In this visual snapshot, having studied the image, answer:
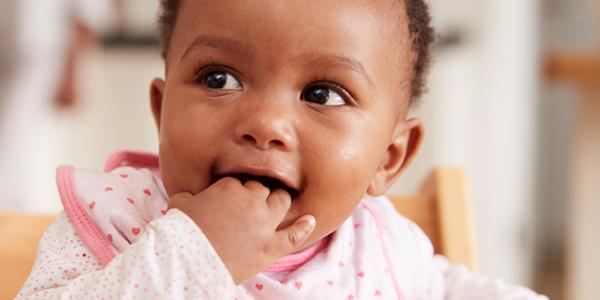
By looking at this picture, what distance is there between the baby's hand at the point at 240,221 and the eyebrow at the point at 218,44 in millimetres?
108

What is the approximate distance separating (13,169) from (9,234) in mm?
1227

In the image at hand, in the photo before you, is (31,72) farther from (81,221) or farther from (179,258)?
(179,258)

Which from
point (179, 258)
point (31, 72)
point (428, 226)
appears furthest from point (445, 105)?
point (179, 258)

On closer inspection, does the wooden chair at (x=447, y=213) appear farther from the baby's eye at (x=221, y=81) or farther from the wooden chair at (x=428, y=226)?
the baby's eye at (x=221, y=81)

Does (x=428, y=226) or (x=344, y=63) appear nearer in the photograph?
(x=344, y=63)

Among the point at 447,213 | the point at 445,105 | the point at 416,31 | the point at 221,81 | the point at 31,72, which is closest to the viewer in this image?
the point at 221,81

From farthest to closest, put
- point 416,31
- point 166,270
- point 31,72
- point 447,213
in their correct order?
point 31,72, point 447,213, point 416,31, point 166,270

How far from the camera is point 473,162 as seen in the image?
2490 mm

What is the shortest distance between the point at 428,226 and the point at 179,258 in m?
0.46

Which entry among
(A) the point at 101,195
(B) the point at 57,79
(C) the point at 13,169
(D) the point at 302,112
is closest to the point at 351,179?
(D) the point at 302,112

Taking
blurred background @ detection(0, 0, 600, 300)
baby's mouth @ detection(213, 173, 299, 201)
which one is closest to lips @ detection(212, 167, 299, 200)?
baby's mouth @ detection(213, 173, 299, 201)

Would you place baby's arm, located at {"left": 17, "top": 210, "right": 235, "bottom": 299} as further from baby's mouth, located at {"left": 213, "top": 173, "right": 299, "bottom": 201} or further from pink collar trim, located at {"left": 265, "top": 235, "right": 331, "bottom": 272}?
pink collar trim, located at {"left": 265, "top": 235, "right": 331, "bottom": 272}

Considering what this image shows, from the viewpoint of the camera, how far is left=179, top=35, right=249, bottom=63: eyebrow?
2.44 ft

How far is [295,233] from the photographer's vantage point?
73 cm
